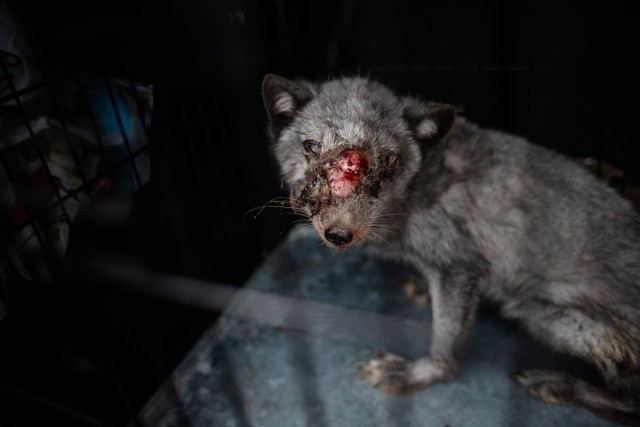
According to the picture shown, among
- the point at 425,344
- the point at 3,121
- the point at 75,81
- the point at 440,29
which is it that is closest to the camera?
the point at 3,121

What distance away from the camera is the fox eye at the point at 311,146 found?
1842 mm

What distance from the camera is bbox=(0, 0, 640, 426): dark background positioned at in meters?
1.87

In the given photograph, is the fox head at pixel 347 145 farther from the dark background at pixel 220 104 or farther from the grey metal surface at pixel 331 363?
the grey metal surface at pixel 331 363

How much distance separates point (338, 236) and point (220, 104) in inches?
42.8

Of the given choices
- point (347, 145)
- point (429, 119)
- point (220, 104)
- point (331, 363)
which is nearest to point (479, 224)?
point (429, 119)

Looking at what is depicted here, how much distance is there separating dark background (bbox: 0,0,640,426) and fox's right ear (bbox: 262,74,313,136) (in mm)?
465

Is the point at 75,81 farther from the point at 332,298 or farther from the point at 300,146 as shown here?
the point at 332,298

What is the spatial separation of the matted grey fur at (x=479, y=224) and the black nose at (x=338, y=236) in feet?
0.33

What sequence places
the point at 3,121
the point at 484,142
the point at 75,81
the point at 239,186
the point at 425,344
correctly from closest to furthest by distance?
1. the point at 3,121
2. the point at 75,81
3. the point at 484,142
4. the point at 425,344
5. the point at 239,186

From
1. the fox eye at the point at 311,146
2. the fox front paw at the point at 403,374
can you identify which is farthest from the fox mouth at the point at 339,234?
the fox front paw at the point at 403,374

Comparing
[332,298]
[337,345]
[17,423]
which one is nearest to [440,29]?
[332,298]

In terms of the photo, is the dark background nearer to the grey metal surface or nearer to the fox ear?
the grey metal surface

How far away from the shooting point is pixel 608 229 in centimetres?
197

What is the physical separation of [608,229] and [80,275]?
2131mm
